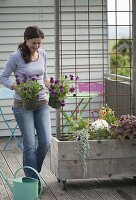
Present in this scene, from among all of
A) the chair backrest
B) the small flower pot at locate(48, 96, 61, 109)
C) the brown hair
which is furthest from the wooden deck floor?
the chair backrest

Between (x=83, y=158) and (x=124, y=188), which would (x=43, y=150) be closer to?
(x=83, y=158)

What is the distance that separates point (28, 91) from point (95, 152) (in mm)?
974

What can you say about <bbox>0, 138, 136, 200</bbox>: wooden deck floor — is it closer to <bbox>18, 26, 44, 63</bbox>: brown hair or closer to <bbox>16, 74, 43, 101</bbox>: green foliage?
<bbox>16, 74, 43, 101</bbox>: green foliage

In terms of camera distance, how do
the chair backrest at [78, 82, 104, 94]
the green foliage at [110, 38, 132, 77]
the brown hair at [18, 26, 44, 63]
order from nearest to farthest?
the brown hair at [18, 26, 44, 63]
the chair backrest at [78, 82, 104, 94]
the green foliage at [110, 38, 132, 77]

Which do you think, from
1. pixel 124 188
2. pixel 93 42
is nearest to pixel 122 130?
pixel 124 188

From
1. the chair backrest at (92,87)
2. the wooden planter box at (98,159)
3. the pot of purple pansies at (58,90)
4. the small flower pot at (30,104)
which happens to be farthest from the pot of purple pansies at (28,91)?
the chair backrest at (92,87)

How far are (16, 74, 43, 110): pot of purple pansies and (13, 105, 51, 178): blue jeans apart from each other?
15cm

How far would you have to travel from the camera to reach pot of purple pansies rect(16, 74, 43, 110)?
534 centimetres

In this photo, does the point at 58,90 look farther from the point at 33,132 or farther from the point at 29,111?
the point at 33,132

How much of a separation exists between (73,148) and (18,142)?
3.12m

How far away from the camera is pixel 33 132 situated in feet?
18.2

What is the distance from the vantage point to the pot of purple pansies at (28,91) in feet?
17.5

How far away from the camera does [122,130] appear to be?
18.7ft

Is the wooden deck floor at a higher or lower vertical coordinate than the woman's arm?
lower
